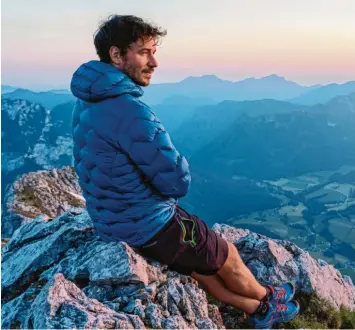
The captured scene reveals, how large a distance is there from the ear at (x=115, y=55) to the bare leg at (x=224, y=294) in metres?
4.73

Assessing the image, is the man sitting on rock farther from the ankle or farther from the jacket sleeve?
the ankle

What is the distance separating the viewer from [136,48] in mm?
8039

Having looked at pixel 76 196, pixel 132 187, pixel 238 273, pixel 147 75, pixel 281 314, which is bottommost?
pixel 76 196

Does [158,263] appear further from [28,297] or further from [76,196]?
[76,196]

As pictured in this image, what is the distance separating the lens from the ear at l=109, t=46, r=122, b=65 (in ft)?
26.3

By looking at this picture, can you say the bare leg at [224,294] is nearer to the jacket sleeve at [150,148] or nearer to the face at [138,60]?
the jacket sleeve at [150,148]

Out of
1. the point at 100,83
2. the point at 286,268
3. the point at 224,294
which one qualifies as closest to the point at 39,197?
the point at 286,268

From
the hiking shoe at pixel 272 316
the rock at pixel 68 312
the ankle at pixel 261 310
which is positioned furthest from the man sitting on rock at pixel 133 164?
the rock at pixel 68 312

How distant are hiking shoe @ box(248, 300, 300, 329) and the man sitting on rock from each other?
90 centimetres

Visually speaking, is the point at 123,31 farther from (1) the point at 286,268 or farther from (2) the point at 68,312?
(1) the point at 286,268

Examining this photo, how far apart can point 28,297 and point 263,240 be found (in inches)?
257

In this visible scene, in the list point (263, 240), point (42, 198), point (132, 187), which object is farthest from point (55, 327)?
point (42, 198)

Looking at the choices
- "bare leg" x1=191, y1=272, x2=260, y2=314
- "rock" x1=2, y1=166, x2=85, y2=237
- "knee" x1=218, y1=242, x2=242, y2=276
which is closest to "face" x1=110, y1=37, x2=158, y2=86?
"knee" x1=218, y1=242, x2=242, y2=276

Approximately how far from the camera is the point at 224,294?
372 inches
